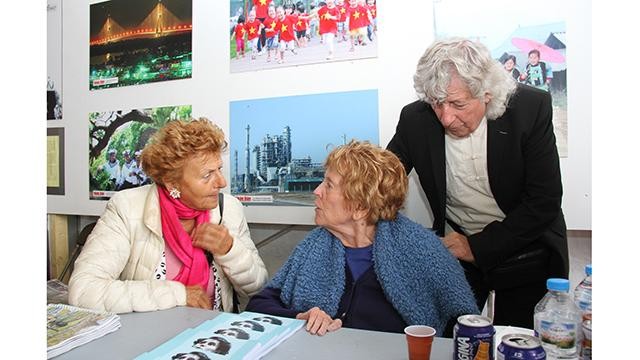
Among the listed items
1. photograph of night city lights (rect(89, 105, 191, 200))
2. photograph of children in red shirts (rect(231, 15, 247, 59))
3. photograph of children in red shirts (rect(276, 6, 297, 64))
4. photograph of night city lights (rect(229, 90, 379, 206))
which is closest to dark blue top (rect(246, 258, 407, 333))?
photograph of night city lights (rect(229, 90, 379, 206))

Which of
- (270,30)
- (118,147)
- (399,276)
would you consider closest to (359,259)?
(399,276)

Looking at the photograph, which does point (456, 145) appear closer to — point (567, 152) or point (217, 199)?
point (567, 152)

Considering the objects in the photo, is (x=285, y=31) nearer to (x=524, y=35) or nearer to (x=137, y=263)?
(x=524, y=35)

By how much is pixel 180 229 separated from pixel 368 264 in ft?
2.28

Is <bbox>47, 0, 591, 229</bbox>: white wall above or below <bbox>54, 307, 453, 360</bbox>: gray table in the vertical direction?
above

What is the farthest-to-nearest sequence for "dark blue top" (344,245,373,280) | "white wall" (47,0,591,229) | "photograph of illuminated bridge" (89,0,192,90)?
1. "photograph of illuminated bridge" (89,0,192,90)
2. "white wall" (47,0,591,229)
3. "dark blue top" (344,245,373,280)

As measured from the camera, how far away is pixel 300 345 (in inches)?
43.4

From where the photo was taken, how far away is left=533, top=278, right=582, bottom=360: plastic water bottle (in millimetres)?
743

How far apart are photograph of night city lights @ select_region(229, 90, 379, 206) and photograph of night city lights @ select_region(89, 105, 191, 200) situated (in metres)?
0.55

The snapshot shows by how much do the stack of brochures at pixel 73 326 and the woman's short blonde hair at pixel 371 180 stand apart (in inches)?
30.1

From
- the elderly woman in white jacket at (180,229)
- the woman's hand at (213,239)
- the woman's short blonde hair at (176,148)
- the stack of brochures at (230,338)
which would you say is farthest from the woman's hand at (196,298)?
the woman's short blonde hair at (176,148)

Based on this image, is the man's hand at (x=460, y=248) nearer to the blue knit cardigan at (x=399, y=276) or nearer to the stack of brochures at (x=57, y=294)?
the blue knit cardigan at (x=399, y=276)

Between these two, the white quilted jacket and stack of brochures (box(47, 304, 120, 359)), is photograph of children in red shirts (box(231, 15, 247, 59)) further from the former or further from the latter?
stack of brochures (box(47, 304, 120, 359))

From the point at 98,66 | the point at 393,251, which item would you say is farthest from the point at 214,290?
the point at 98,66
